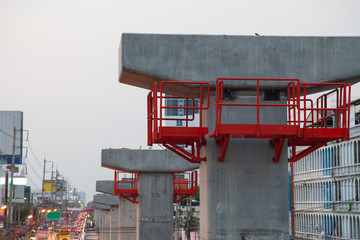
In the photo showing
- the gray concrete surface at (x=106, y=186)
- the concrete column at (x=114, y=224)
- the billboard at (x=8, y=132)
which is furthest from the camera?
the billboard at (x=8, y=132)

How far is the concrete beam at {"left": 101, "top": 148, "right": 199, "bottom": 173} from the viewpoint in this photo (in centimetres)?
3566

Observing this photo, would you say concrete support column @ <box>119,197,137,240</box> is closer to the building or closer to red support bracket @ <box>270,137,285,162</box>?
the building

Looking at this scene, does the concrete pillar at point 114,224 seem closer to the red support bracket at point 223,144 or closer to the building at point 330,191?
the building at point 330,191

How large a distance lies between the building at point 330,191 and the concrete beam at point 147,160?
63.2 ft

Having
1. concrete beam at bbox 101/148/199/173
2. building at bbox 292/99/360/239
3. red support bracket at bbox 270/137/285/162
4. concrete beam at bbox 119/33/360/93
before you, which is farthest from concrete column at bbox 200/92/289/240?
building at bbox 292/99/360/239

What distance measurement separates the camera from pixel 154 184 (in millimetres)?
36594

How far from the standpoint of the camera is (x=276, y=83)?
49.6ft

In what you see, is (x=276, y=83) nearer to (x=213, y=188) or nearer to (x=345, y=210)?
(x=213, y=188)

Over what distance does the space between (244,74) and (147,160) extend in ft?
71.1

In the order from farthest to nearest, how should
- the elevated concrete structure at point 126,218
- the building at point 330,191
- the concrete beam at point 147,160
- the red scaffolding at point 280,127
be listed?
the elevated concrete structure at point 126,218 → the building at point 330,191 → the concrete beam at point 147,160 → the red scaffolding at point 280,127

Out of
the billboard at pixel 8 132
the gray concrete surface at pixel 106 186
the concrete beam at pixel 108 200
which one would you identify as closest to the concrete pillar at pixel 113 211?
the concrete beam at pixel 108 200

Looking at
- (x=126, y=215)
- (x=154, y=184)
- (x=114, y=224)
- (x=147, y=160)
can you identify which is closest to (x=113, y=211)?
(x=114, y=224)

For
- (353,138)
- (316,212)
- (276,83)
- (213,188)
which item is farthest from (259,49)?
(316,212)

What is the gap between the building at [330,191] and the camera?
166 ft
